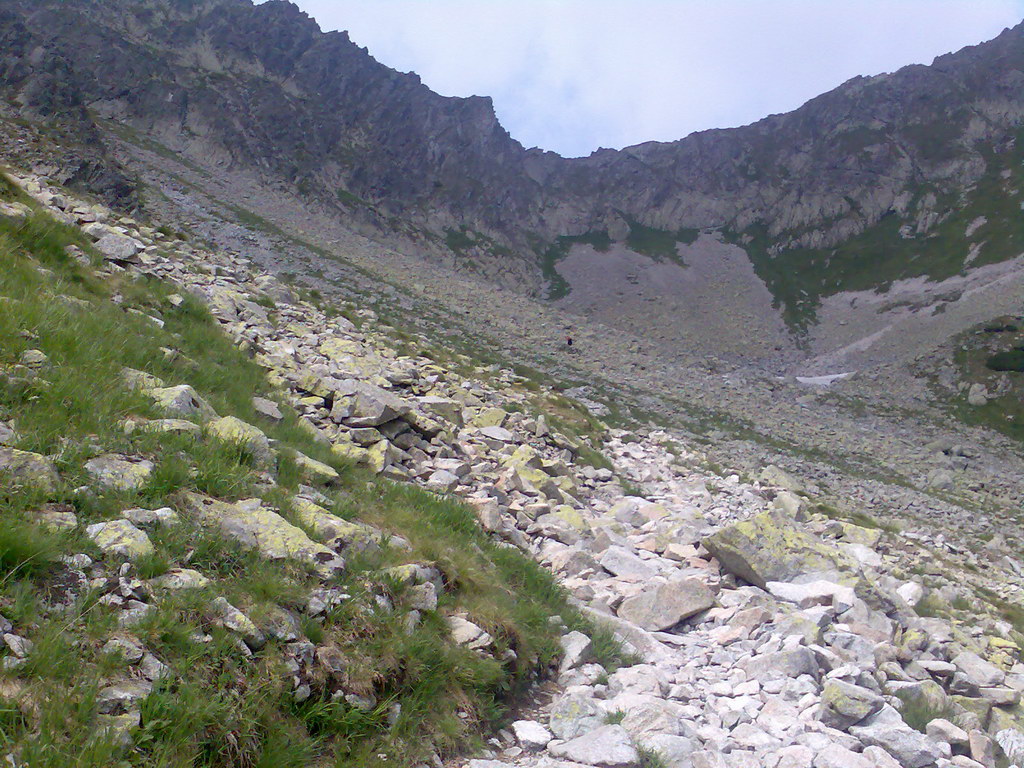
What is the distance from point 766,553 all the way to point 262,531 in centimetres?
825

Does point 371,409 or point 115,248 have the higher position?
point 115,248

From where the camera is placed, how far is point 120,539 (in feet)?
14.1

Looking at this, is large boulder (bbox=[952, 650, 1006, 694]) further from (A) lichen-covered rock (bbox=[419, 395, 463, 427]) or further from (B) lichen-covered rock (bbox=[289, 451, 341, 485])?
(A) lichen-covered rock (bbox=[419, 395, 463, 427])

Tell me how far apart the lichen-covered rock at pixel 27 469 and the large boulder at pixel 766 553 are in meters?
9.26

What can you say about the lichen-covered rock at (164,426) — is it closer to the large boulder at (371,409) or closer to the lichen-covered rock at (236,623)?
the lichen-covered rock at (236,623)

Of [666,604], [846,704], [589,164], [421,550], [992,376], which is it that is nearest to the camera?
[846,704]

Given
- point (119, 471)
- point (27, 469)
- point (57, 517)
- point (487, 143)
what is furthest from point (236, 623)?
point (487, 143)

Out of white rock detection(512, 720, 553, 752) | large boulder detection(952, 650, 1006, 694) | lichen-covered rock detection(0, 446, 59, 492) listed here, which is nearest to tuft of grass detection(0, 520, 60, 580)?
lichen-covered rock detection(0, 446, 59, 492)

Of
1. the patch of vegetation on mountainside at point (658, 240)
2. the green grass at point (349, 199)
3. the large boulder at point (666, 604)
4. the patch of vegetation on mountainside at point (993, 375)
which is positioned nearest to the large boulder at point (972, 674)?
the large boulder at point (666, 604)

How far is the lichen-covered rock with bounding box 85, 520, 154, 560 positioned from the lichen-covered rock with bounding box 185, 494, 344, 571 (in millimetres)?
632

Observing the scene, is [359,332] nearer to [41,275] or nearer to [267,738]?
[41,275]

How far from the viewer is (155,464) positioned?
5336 millimetres

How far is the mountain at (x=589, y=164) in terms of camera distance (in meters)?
101

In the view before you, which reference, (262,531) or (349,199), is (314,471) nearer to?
(262,531)
